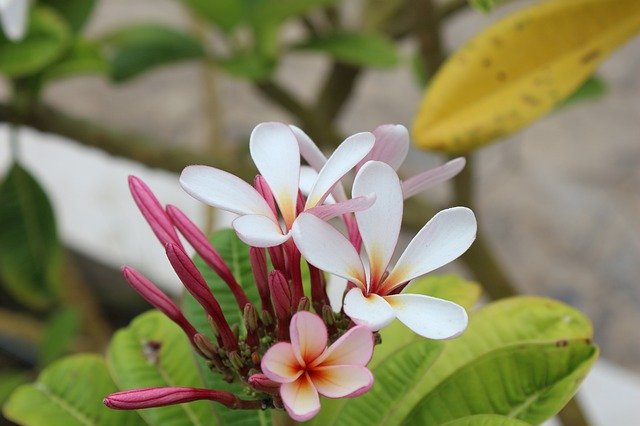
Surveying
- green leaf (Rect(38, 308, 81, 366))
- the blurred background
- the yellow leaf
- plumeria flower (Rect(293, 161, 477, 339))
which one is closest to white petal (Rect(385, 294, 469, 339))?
plumeria flower (Rect(293, 161, 477, 339))

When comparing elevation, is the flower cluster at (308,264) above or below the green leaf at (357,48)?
above

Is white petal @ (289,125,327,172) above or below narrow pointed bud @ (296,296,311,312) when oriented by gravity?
above

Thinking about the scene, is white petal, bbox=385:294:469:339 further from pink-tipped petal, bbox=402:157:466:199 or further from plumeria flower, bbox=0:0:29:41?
plumeria flower, bbox=0:0:29:41

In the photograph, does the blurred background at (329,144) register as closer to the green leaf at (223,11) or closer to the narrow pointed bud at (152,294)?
the green leaf at (223,11)

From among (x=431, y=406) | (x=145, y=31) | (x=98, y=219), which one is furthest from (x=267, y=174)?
(x=98, y=219)

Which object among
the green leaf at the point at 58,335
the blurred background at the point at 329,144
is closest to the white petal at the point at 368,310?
the blurred background at the point at 329,144

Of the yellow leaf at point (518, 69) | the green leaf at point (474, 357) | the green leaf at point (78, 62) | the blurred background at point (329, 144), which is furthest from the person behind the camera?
the blurred background at point (329, 144)
